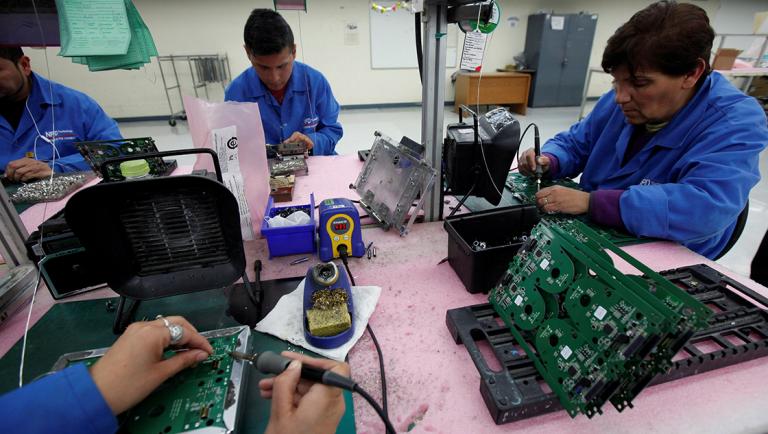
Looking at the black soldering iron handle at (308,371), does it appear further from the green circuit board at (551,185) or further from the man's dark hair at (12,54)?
the man's dark hair at (12,54)

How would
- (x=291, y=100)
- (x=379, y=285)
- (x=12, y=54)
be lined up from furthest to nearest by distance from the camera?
1. (x=291, y=100)
2. (x=12, y=54)
3. (x=379, y=285)

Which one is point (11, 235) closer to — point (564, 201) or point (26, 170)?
point (26, 170)

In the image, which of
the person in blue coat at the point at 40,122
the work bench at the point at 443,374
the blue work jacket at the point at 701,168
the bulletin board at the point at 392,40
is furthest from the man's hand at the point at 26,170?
the bulletin board at the point at 392,40

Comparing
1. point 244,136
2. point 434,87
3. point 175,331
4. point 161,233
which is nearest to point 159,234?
point 161,233

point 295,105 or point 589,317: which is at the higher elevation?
point 295,105

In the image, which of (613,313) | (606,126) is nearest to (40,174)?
(613,313)

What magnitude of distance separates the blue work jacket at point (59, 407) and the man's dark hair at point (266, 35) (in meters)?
1.50

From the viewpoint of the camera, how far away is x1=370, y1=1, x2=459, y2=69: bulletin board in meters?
5.52

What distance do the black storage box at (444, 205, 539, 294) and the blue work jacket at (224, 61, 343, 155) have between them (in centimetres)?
123

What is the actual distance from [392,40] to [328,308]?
597 cm

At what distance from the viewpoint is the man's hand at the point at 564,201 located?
100cm

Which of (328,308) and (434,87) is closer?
(328,308)

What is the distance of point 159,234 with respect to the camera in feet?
2.23

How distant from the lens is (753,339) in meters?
0.63
